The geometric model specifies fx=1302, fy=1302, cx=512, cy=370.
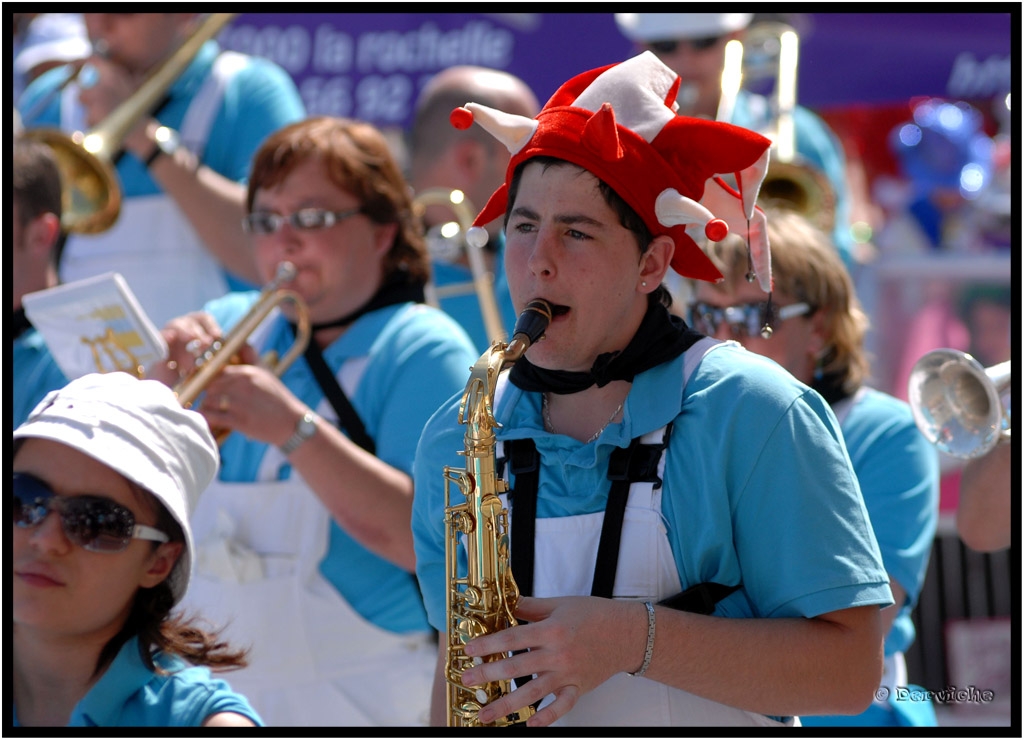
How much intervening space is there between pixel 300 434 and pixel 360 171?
907 millimetres

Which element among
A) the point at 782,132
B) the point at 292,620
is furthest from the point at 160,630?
the point at 782,132

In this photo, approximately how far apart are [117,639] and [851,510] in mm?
1586

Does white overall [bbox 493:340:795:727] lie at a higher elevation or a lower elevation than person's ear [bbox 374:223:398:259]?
lower

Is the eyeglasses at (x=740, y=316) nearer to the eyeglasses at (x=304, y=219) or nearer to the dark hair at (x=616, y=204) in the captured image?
the eyeglasses at (x=304, y=219)

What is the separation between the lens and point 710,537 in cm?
226

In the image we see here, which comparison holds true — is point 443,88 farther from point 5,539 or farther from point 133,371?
point 5,539

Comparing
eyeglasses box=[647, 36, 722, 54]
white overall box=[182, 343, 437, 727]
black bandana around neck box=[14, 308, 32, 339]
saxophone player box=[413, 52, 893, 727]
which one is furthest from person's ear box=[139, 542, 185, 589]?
eyeglasses box=[647, 36, 722, 54]

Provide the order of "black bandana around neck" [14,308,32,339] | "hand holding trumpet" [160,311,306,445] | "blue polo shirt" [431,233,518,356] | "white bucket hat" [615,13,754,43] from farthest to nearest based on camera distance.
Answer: "white bucket hat" [615,13,754,43], "blue polo shirt" [431,233,518,356], "black bandana around neck" [14,308,32,339], "hand holding trumpet" [160,311,306,445]

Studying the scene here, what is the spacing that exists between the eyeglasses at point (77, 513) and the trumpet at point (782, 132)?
312 cm

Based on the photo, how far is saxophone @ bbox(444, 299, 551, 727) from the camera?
2291mm

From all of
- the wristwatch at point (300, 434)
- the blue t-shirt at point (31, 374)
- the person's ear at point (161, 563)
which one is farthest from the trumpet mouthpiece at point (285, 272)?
the person's ear at point (161, 563)

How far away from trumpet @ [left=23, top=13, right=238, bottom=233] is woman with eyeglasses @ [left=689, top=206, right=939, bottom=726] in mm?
2466

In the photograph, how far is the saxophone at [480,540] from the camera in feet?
7.52

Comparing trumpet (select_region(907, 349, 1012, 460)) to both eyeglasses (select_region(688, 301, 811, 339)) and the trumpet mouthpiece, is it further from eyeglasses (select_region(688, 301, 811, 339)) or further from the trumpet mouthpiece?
the trumpet mouthpiece
